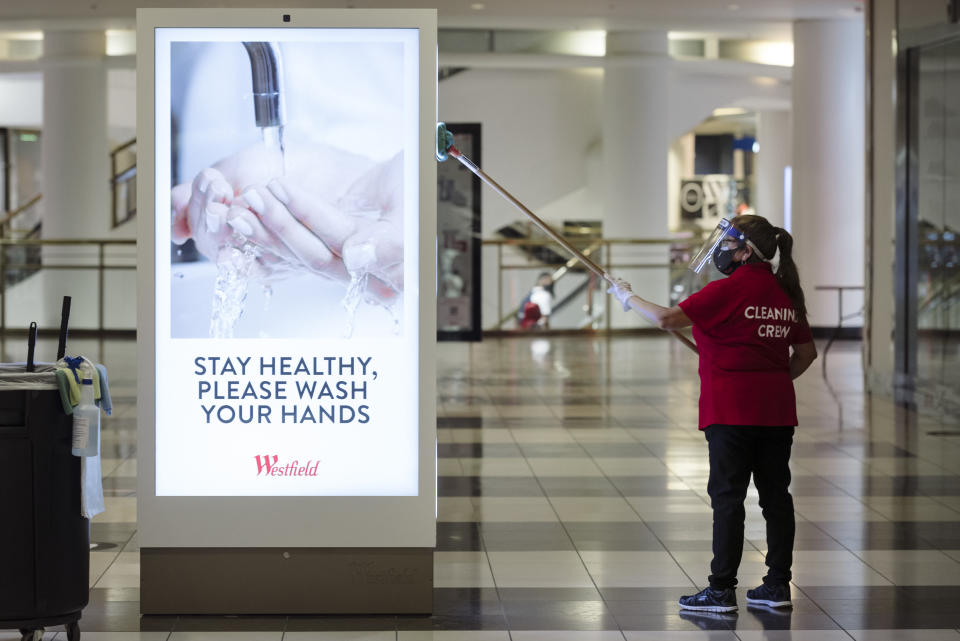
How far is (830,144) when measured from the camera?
14.5 meters

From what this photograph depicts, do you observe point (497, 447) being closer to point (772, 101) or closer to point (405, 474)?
point (405, 474)

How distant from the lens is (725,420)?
12.6 feet

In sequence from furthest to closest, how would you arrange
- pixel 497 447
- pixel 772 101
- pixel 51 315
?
1. pixel 772 101
2. pixel 51 315
3. pixel 497 447

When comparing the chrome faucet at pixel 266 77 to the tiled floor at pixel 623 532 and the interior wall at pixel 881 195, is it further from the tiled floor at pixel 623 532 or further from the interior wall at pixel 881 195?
the interior wall at pixel 881 195

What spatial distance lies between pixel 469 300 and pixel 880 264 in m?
5.38

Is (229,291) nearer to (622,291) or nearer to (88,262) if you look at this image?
(622,291)

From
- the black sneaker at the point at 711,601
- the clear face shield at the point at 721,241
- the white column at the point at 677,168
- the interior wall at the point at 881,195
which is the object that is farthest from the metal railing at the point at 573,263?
the black sneaker at the point at 711,601

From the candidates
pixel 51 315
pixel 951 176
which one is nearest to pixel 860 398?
pixel 951 176

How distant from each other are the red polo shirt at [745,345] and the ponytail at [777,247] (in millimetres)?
73

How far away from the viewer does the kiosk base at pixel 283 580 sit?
3811 mm

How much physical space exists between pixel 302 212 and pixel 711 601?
1.75 meters

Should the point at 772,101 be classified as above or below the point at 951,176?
above

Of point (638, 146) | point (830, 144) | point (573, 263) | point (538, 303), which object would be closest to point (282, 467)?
point (830, 144)

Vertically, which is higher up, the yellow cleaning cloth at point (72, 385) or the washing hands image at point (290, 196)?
the washing hands image at point (290, 196)
